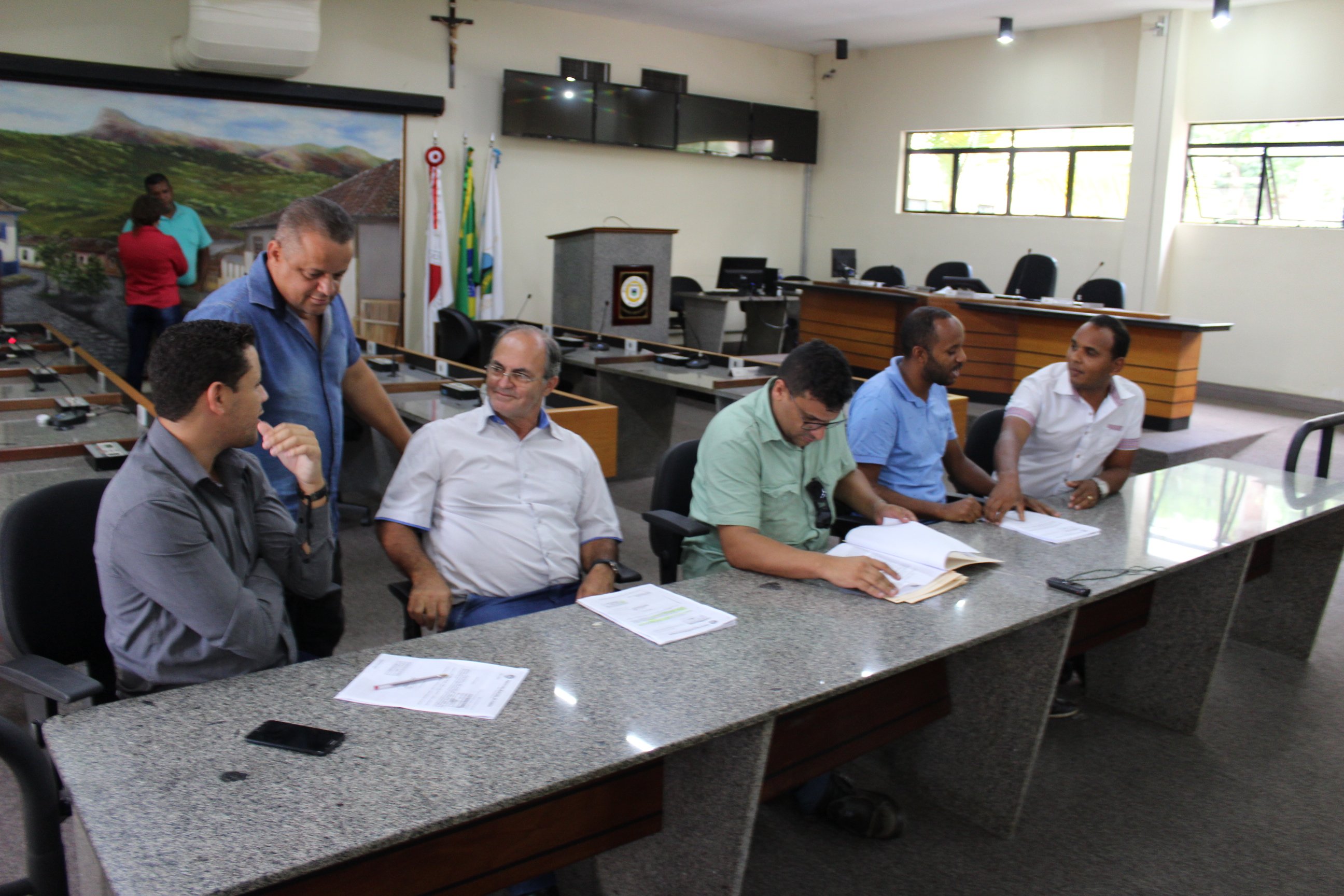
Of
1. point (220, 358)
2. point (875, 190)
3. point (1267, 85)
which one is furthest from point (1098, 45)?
point (220, 358)

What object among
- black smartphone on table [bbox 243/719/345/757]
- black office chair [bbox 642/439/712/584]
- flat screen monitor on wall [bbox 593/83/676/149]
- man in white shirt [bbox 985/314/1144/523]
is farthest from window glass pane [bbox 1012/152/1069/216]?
black smartphone on table [bbox 243/719/345/757]

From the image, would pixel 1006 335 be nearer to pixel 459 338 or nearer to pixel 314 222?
pixel 459 338

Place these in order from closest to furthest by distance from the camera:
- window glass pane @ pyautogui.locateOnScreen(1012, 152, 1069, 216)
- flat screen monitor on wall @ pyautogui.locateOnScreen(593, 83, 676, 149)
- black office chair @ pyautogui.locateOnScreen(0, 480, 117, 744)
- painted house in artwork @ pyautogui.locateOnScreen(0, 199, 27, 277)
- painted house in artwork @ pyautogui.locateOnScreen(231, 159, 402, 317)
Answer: black office chair @ pyautogui.locateOnScreen(0, 480, 117, 744)
painted house in artwork @ pyautogui.locateOnScreen(0, 199, 27, 277)
painted house in artwork @ pyautogui.locateOnScreen(231, 159, 402, 317)
window glass pane @ pyautogui.locateOnScreen(1012, 152, 1069, 216)
flat screen monitor on wall @ pyautogui.locateOnScreen(593, 83, 676, 149)

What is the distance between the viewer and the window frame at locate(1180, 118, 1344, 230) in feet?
25.6

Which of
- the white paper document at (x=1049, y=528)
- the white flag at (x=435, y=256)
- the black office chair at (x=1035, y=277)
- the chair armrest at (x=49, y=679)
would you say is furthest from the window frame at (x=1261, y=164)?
the chair armrest at (x=49, y=679)

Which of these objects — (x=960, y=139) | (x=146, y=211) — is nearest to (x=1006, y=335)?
(x=960, y=139)

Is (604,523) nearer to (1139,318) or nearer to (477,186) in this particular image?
(1139,318)

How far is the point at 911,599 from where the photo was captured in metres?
2.14

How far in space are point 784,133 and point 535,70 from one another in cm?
299

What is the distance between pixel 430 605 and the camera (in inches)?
86.0

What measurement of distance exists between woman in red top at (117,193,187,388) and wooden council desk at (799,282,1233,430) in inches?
204

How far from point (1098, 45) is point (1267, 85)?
1538mm

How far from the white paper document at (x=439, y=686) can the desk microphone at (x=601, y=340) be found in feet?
13.8

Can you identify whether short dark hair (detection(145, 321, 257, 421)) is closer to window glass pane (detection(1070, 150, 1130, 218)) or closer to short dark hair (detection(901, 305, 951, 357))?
short dark hair (detection(901, 305, 951, 357))
